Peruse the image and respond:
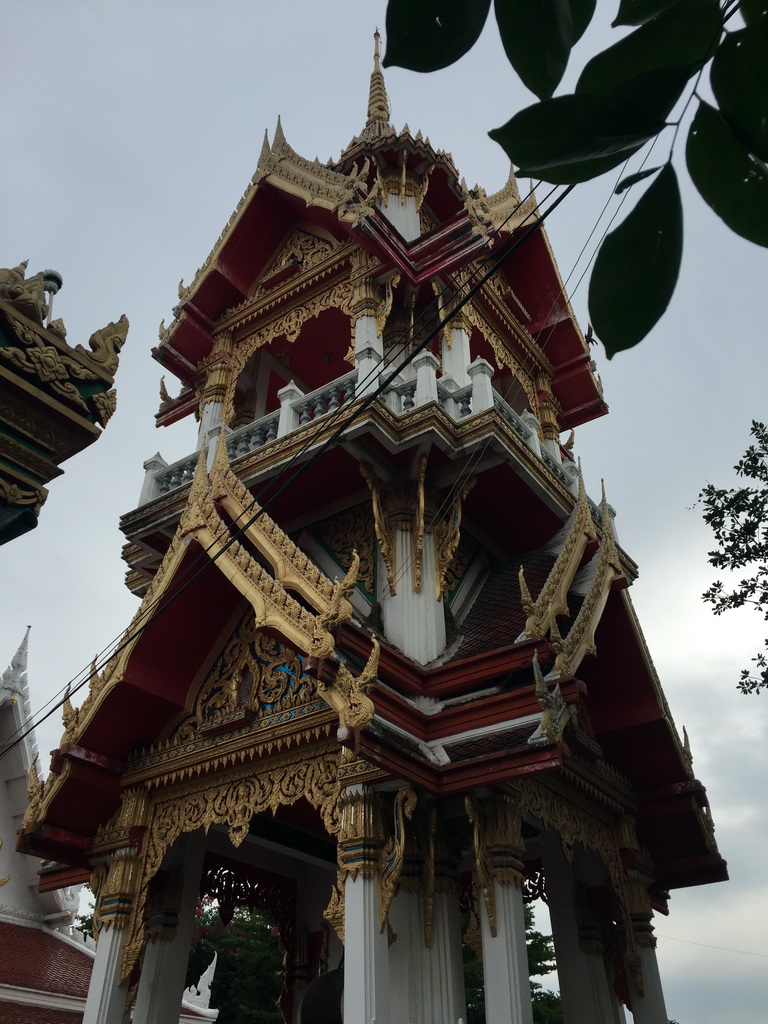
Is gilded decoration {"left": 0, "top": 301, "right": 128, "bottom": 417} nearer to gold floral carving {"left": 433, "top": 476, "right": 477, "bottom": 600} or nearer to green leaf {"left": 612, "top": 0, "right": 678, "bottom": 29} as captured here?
green leaf {"left": 612, "top": 0, "right": 678, "bottom": 29}

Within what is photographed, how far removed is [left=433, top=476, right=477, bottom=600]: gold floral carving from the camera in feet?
26.4

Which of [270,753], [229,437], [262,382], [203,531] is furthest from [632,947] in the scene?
[262,382]

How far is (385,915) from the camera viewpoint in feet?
19.1

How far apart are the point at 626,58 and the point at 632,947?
8.29 meters

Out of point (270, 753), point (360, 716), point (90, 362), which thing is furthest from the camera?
point (270, 753)

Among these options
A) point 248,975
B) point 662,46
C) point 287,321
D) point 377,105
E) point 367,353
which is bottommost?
point 662,46

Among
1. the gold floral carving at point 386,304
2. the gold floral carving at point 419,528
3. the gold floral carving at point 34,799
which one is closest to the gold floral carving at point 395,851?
the gold floral carving at point 419,528

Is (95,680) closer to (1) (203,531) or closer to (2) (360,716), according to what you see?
(1) (203,531)

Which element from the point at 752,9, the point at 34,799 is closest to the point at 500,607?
the point at 34,799

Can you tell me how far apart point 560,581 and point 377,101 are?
9.66m

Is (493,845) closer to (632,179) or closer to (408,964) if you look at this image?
(408,964)

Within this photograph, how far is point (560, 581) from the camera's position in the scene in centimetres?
709

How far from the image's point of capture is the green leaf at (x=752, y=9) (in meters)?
1.00

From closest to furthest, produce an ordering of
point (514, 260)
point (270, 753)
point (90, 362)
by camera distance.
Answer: point (90, 362)
point (270, 753)
point (514, 260)
